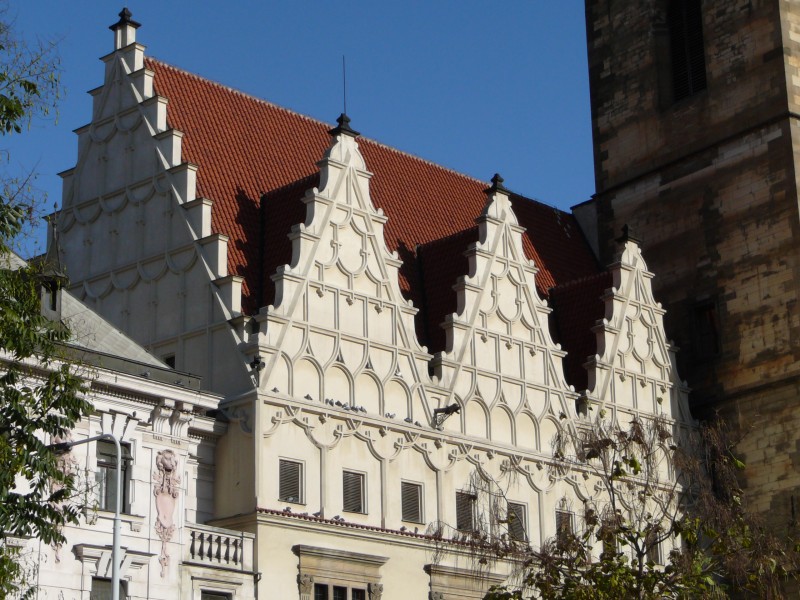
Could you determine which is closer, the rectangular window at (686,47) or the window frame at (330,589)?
the window frame at (330,589)

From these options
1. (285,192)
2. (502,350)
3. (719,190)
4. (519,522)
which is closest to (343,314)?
(285,192)

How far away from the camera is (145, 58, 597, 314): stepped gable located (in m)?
36.6

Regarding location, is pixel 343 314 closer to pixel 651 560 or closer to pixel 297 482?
pixel 297 482

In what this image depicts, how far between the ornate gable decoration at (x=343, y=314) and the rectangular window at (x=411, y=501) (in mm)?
1492

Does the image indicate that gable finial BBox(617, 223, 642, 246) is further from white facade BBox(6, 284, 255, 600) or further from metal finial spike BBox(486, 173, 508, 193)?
white facade BBox(6, 284, 255, 600)

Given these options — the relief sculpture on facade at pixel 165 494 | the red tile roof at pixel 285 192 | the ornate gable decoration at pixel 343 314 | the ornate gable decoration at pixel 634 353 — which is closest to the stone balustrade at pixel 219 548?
the relief sculpture on facade at pixel 165 494

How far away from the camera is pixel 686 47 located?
47625 millimetres

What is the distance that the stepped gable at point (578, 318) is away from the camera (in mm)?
41500

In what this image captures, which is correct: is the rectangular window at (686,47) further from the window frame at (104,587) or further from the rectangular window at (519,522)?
the window frame at (104,587)

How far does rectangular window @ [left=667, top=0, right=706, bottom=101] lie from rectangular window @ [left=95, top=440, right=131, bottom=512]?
76.1 feet

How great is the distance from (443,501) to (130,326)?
25.4 feet

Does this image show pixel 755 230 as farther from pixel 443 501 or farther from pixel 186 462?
pixel 186 462

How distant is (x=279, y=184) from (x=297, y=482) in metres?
8.86

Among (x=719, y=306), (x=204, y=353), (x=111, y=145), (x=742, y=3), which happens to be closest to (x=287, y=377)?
(x=204, y=353)
